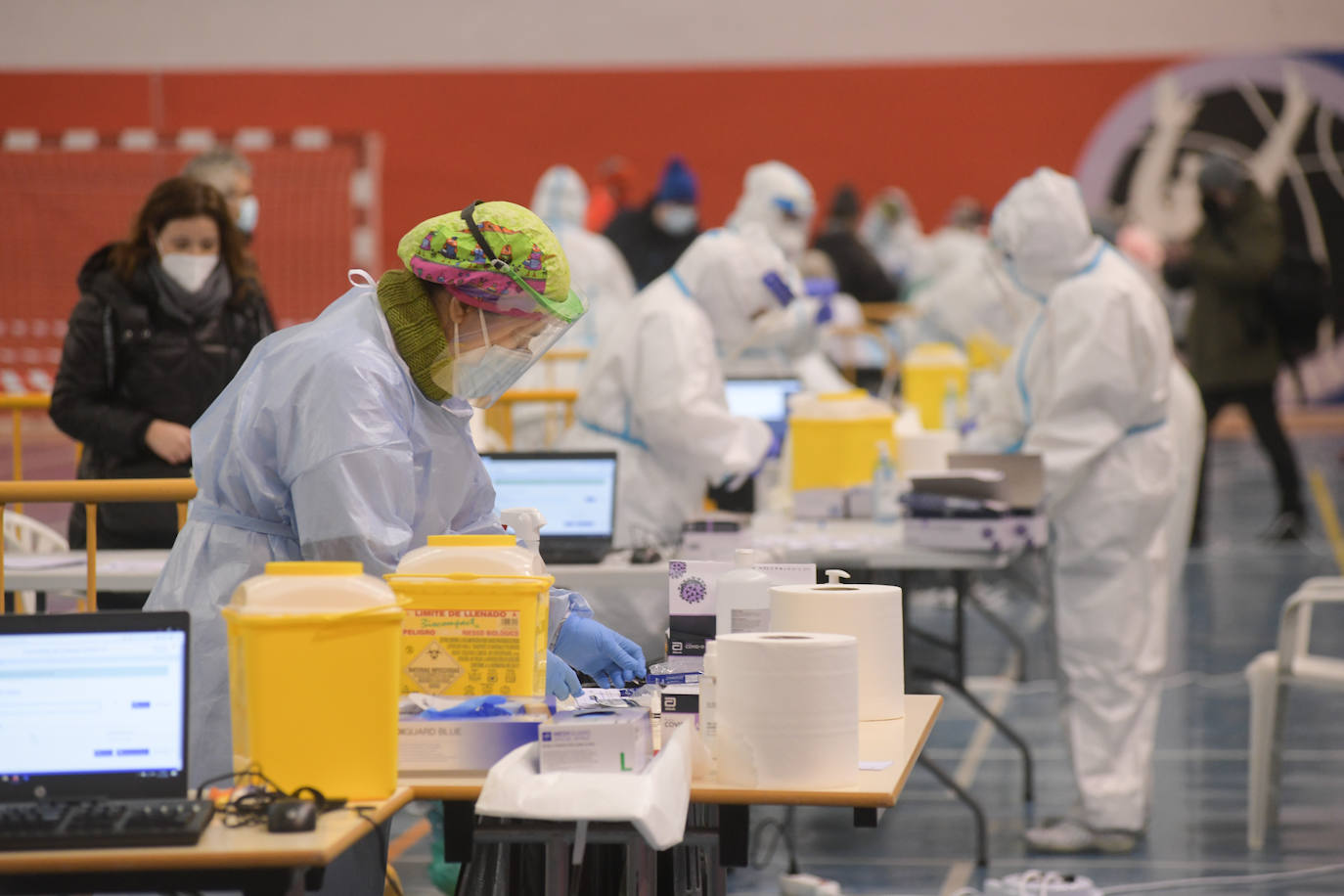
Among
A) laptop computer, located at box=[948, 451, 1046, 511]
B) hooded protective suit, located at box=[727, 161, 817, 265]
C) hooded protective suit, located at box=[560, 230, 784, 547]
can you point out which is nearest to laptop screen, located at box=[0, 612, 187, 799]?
laptop computer, located at box=[948, 451, 1046, 511]

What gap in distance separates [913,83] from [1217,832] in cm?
1199

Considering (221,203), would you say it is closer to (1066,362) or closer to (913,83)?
(1066,362)

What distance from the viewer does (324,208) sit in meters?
11.2

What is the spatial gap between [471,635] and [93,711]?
0.54 metres

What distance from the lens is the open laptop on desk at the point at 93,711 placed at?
82.4 inches

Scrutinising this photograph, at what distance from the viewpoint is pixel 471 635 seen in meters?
2.42

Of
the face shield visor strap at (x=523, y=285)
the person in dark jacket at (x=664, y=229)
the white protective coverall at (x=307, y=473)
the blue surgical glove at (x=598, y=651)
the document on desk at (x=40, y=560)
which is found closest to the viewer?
the white protective coverall at (x=307, y=473)

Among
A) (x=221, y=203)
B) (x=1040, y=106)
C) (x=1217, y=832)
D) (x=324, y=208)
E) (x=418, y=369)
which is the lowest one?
(x=1217, y=832)

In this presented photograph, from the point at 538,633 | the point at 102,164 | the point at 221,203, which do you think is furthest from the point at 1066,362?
the point at 102,164

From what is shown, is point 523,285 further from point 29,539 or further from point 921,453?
point 921,453

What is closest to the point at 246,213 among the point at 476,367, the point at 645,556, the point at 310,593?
the point at 645,556

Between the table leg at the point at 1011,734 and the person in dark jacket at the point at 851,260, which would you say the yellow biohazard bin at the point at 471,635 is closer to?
the table leg at the point at 1011,734

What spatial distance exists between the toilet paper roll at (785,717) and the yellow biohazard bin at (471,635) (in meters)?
0.30

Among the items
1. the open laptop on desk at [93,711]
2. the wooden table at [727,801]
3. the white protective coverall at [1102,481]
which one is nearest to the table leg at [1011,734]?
the white protective coverall at [1102,481]
